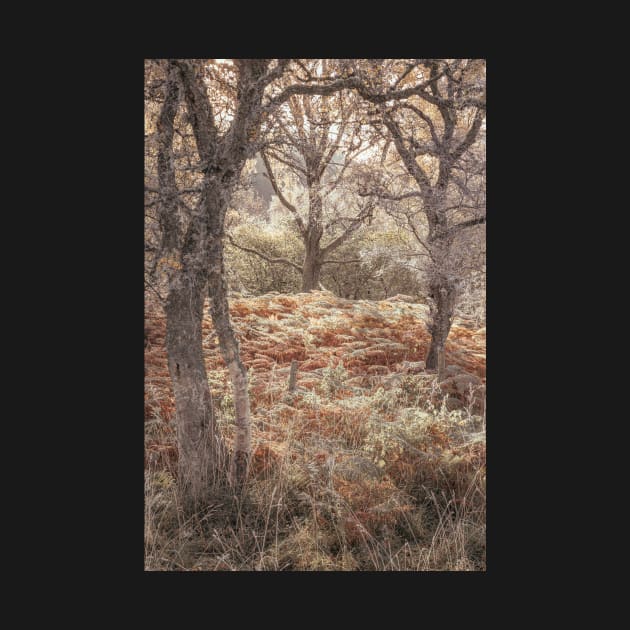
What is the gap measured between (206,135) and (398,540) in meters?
2.60

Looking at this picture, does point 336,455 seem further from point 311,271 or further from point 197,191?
point 197,191

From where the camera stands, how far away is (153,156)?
2529 mm

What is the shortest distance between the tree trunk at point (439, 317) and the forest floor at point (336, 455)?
60 mm

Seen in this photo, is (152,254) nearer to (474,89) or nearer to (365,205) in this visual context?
(365,205)

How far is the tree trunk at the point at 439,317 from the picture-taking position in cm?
297

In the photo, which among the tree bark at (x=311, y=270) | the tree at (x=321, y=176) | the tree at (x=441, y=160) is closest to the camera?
the tree at (x=441, y=160)

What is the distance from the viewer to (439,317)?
3014mm

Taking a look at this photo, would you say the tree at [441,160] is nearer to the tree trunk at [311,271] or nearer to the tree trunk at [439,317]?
the tree trunk at [439,317]

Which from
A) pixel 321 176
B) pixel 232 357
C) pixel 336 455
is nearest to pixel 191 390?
pixel 232 357

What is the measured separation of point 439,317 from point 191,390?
1.71 m

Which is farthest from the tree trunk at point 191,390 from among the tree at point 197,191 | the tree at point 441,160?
the tree at point 441,160

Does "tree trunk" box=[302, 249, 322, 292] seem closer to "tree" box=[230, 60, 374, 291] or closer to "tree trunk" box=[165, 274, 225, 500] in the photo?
"tree" box=[230, 60, 374, 291]

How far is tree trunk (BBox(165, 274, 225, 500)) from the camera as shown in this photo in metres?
2.54

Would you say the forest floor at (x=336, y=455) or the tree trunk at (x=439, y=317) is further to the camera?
the tree trunk at (x=439, y=317)
